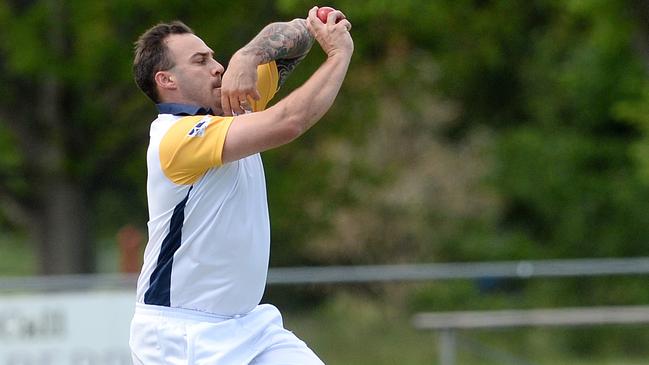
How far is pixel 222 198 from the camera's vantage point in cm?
512

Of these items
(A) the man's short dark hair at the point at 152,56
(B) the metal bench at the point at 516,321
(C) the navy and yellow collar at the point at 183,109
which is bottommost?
(B) the metal bench at the point at 516,321

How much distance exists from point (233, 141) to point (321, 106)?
1.09ft

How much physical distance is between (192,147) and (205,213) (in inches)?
11.1

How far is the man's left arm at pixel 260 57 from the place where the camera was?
4.95 meters

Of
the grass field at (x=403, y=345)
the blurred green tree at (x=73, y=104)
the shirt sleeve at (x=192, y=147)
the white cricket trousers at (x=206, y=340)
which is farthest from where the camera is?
the blurred green tree at (x=73, y=104)

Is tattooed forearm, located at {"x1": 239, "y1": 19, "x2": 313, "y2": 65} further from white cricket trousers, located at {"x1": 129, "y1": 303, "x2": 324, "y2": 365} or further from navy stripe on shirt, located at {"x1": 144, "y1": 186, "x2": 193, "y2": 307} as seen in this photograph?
white cricket trousers, located at {"x1": 129, "y1": 303, "x2": 324, "y2": 365}

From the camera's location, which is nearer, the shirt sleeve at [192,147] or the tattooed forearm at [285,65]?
the shirt sleeve at [192,147]

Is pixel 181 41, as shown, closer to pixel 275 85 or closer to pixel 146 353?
pixel 275 85

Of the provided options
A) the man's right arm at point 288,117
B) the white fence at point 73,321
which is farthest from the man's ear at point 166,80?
the white fence at point 73,321

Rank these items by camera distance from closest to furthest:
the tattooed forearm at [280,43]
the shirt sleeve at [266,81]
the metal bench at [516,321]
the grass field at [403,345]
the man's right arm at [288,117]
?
1. the man's right arm at [288,117]
2. the tattooed forearm at [280,43]
3. the shirt sleeve at [266,81]
4. the metal bench at [516,321]
5. the grass field at [403,345]

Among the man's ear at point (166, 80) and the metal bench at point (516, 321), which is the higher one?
the man's ear at point (166, 80)

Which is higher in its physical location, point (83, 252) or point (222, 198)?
point (222, 198)

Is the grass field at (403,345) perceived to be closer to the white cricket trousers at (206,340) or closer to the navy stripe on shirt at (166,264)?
the white cricket trousers at (206,340)

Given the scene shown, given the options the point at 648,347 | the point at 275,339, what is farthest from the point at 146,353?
the point at 648,347
